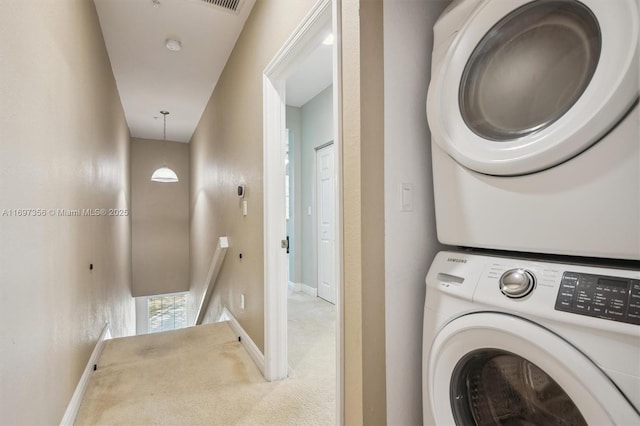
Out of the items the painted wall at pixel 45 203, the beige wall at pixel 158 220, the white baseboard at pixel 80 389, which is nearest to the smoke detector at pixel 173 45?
the painted wall at pixel 45 203

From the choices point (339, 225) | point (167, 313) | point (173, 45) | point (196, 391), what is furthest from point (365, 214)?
point (167, 313)

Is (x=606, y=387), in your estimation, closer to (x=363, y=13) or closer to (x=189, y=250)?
(x=363, y=13)

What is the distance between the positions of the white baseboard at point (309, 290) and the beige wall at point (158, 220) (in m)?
3.63

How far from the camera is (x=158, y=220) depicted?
6625 mm

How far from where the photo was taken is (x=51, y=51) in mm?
1442

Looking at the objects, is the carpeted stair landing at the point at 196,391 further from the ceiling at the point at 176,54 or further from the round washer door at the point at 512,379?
the ceiling at the point at 176,54

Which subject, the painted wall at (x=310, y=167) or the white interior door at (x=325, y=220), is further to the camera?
the painted wall at (x=310, y=167)

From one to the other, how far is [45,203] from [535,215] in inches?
73.4

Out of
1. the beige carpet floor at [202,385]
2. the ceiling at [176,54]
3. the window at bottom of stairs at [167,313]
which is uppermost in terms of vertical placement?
the ceiling at [176,54]

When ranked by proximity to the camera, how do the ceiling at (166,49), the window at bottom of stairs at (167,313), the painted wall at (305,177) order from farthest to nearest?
1. the window at bottom of stairs at (167,313)
2. the painted wall at (305,177)
3. the ceiling at (166,49)

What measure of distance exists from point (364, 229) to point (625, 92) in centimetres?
73

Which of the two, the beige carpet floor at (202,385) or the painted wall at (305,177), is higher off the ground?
the painted wall at (305,177)

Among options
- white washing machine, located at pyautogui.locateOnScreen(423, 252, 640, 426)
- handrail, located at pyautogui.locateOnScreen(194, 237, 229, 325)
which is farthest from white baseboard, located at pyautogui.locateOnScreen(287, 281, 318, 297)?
white washing machine, located at pyautogui.locateOnScreen(423, 252, 640, 426)

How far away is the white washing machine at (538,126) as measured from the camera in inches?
26.5
